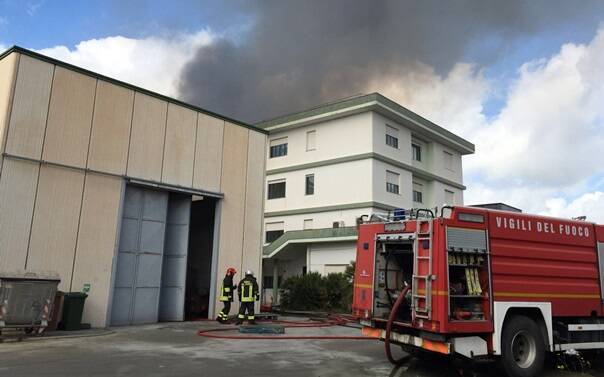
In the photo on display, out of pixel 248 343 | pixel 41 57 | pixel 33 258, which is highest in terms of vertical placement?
pixel 41 57

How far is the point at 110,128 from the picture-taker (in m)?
14.6

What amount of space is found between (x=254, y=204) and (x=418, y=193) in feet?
67.8

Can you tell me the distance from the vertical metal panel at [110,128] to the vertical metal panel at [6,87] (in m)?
2.27

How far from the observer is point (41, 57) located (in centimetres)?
1327

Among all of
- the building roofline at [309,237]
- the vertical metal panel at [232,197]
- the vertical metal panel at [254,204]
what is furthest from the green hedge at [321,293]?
the vertical metal panel at [232,197]

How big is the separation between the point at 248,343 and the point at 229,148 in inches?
342

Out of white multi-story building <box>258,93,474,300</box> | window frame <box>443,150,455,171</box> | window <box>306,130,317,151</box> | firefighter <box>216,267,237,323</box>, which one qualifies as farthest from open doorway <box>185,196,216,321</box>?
window frame <box>443,150,455,171</box>

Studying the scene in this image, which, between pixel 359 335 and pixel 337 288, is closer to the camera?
pixel 359 335

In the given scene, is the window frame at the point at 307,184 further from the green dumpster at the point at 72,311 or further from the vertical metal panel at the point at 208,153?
the green dumpster at the point at 72,311

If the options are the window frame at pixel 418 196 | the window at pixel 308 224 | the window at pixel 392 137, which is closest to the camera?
the window at pixel 392 137

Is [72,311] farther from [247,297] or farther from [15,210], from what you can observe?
[247,297]

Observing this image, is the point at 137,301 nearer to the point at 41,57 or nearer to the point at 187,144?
the point at 187,144

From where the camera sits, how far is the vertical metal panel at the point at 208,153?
1706 centimetres

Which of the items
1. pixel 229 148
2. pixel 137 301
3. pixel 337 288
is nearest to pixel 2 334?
pixel 137 301
